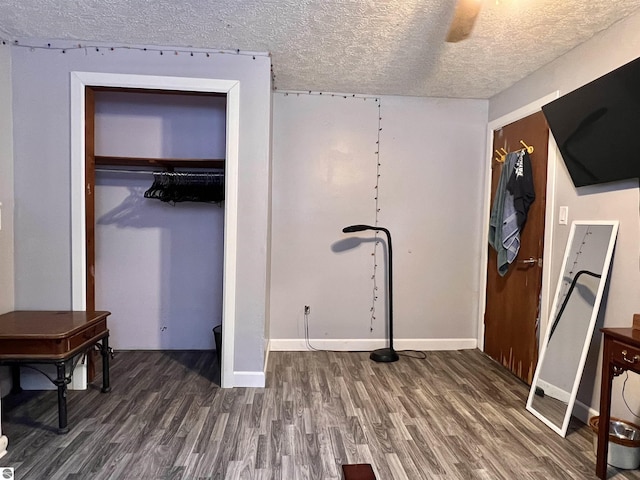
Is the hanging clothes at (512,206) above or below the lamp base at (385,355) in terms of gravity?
above

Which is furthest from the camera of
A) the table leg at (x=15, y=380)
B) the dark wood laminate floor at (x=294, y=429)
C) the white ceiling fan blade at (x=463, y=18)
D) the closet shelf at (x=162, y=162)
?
the closet shelf at (x=162, y=162)

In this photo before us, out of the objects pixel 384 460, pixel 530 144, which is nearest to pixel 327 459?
pixel 384 460

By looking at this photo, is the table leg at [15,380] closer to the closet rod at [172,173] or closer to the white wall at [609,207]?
the closet rod at [172,173]

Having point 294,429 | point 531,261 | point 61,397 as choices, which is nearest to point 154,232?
point 61,397

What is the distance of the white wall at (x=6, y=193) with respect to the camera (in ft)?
7.83

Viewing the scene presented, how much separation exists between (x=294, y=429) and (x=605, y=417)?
5.24 feet

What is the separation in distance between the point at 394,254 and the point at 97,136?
2884 mm

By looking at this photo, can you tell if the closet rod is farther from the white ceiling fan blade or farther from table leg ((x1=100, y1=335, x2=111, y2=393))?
the white ceiling fan blade

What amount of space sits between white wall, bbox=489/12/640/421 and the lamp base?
1364 mm

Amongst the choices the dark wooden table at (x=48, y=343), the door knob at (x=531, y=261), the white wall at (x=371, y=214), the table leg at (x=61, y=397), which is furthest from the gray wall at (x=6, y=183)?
the door knob at (x=531, y=261)

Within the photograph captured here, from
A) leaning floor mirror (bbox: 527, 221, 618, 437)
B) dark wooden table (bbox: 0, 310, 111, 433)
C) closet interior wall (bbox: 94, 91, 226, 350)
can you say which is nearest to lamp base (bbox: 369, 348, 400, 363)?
leaning floor mirror (bbox: 527, 221, 618, 437)

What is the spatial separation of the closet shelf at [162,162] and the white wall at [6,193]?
557 millimetres

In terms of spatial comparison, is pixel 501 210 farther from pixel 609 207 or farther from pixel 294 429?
pixel 294 429

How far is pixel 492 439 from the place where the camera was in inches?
→ 80.8
